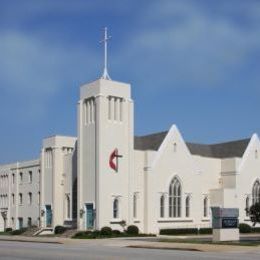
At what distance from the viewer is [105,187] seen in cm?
5666

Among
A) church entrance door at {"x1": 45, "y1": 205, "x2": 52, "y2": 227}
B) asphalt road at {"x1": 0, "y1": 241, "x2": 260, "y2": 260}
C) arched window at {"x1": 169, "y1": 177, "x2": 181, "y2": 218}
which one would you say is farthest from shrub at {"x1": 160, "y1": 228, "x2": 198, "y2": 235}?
asphalt road at {"x1": 0, "y1": 241, "x2": 260, "y2": 260}

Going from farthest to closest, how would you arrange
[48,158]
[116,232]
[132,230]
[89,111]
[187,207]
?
1. [48,158]
2. [187,207]
3. [89,111]
4. [132,230]
5. [116,232]

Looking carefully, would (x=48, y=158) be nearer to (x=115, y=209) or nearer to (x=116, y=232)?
(x=115, y=209)

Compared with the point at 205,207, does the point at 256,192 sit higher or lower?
higher

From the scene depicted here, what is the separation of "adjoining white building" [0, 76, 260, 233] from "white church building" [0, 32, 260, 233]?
0.30 feet

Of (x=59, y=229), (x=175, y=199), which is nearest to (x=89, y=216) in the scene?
(x=59, y=229)

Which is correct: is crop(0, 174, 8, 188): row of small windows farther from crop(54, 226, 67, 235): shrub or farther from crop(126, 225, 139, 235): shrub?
crop(126, 225, 139, 235): shrub

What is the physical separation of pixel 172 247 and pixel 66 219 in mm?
29536

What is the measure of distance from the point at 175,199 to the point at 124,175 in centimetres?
732

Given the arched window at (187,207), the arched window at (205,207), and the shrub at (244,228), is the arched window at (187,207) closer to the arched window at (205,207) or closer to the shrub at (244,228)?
the arched window at (205,207)

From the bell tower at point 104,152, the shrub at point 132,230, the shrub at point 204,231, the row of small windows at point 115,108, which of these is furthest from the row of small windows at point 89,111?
the shrub at point 204,231

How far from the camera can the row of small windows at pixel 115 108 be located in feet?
191

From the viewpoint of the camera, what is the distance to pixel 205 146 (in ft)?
247

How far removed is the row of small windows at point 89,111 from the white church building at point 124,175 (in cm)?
10
